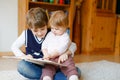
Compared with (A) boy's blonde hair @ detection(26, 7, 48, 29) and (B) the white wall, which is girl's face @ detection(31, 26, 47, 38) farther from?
(B) the white wall

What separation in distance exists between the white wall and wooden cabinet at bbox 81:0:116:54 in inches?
40.0

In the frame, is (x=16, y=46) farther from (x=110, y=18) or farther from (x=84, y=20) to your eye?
(x=110, y=18)

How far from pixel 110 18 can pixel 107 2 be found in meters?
0.24

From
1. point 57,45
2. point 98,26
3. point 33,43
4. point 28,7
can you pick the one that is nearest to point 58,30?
point 57,45

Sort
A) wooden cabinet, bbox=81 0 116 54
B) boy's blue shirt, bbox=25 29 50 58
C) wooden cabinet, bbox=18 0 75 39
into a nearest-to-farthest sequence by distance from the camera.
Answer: boy's blue shirt, bbox=25 29 50 58 → wooden cabinet, bbox=18 0 75 39 → wooden cabinet, bbox=81 0 116 54

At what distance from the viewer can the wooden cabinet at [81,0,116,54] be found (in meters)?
2.98

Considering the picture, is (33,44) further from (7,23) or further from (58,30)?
(7,23)

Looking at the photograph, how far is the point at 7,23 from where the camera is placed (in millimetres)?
2553

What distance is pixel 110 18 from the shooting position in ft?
10.3

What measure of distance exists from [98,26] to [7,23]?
129cm

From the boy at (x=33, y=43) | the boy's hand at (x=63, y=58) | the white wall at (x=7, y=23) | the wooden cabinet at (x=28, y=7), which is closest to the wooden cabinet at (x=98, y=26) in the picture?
the wooden cabinet at (x=28, y=7)

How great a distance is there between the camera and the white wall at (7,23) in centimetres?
252

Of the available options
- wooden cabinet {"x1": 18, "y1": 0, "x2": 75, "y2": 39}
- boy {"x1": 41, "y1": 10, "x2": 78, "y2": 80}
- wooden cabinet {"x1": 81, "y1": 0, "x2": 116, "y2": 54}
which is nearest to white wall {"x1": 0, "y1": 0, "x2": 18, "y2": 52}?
wooden cabinet {"x1": 18, "y1": 0, "x2": 75, "y2": 39}

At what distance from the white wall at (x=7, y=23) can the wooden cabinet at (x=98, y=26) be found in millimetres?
1017
